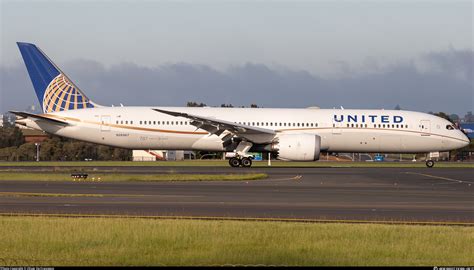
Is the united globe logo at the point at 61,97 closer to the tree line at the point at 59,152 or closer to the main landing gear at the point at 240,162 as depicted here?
the main landing gear at the point at 240,162

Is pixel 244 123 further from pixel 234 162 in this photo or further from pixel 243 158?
pixel 234 162

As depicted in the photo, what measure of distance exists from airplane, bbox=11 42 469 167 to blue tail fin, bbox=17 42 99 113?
64mm

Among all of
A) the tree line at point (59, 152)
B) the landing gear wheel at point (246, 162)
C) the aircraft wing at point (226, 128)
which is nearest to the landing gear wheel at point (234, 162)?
the landing gear wheel at point (246, 162)

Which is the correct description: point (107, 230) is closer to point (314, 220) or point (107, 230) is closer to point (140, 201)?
point (314, 220)

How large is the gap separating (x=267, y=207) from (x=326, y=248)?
714 centimetres

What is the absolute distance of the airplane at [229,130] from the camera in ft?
152

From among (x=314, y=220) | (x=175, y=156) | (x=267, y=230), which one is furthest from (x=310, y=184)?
(x=175, y=156)

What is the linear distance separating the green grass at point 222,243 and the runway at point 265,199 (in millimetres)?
2420

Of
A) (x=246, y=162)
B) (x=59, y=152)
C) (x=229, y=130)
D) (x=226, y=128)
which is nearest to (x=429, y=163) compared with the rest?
(x=246, y=162)

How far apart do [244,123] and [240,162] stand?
245cm

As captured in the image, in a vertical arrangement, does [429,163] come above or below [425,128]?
below

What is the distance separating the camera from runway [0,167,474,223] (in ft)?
63.1

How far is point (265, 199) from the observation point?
2320 cm

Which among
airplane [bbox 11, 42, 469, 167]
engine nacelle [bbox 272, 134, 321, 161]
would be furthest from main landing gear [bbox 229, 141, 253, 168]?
engine nacelle [bbox 272, 134, 321, 161]
